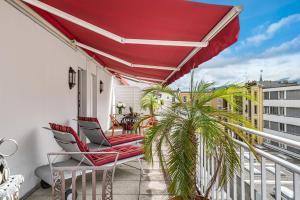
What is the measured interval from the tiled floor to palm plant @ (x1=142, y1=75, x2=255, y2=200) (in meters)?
1.16

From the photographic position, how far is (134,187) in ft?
14.9

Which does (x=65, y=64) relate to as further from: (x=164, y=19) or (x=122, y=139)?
(x=164, y=19)

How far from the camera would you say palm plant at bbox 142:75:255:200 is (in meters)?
2.46

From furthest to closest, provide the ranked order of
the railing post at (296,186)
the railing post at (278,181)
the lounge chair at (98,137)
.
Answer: the lounge chair at (98,137), the railing post at (278,181), the railing post at (296,186)

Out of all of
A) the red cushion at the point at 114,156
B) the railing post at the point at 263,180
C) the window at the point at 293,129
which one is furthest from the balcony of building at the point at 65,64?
the window at the point at 293,129

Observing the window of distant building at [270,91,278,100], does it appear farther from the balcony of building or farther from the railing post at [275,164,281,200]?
the railing post at [275,164,281,200]

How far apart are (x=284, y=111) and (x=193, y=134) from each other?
77.2 metres

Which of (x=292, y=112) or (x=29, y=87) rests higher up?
Answer: (x=29, y=87)

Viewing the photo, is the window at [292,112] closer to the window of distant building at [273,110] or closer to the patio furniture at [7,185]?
the window of distant building at [273,110]

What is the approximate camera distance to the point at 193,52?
471cm

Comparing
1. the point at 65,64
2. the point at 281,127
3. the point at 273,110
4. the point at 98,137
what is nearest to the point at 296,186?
the point at 98,137

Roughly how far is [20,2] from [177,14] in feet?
8.16

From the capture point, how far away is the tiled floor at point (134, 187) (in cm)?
410

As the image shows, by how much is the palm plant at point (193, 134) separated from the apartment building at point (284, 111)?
67118mm
